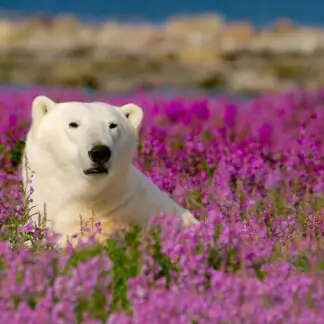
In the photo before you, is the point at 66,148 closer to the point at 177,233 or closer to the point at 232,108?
the point at 177,233

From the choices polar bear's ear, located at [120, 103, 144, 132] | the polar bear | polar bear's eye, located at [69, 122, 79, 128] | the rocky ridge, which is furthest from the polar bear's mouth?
the rocky ridge

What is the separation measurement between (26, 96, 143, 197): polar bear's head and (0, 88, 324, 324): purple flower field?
0.99 feet

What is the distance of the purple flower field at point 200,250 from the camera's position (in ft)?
11.5

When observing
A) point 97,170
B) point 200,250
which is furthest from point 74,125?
point 200,250

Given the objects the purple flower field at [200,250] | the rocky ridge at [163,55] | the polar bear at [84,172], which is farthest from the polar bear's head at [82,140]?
the rocky ridge at [163,55]

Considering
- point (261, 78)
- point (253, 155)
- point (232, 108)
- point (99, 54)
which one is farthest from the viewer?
point (99, 54)

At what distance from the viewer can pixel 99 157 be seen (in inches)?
212

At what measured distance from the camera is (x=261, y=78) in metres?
41.0

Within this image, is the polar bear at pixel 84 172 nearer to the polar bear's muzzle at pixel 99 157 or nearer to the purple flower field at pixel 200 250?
the polar bear's muzzle at pixel 99 157

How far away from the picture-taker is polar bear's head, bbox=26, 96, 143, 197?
17.8 feet

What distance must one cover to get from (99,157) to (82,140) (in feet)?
0.49

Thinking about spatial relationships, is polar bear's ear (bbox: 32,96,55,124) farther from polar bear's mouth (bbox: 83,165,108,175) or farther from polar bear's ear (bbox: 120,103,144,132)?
polar bear's mouth (bbox: 83,165,108,175)

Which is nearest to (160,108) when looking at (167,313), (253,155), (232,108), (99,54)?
(232,108)

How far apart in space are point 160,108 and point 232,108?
0.82m
